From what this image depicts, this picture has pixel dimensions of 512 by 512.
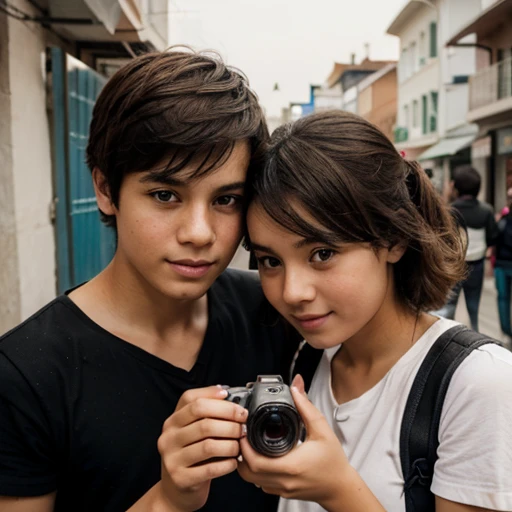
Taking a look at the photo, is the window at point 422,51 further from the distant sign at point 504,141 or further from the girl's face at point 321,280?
the girl's face at point 321,280

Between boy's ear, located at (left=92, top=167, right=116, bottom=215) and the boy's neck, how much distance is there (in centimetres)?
17

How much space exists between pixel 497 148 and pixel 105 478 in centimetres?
1699

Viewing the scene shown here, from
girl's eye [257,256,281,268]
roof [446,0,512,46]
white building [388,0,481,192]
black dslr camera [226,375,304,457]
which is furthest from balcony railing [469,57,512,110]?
black dslr camera [226,375,304,457]

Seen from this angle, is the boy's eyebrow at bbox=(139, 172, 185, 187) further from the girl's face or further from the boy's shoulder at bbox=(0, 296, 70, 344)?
the boy's shoulder at bbox=(0, 296, 70, 344)

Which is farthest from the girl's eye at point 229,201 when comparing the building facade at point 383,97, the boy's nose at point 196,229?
the building facade at point 383,97

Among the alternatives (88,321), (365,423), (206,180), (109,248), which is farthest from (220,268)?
(109,248)

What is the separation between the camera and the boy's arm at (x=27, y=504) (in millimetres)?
1508

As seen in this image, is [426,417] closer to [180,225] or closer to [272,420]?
[272,420]

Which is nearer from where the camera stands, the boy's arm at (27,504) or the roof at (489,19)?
the boy's arm at (27,504)

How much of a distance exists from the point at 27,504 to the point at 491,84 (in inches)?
687

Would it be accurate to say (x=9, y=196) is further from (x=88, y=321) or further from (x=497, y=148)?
(x=497, y=148)

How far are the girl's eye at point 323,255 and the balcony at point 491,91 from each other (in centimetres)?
1534

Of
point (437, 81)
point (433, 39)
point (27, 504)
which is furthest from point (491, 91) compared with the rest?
point (27, 504)

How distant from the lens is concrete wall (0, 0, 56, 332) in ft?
14.3
